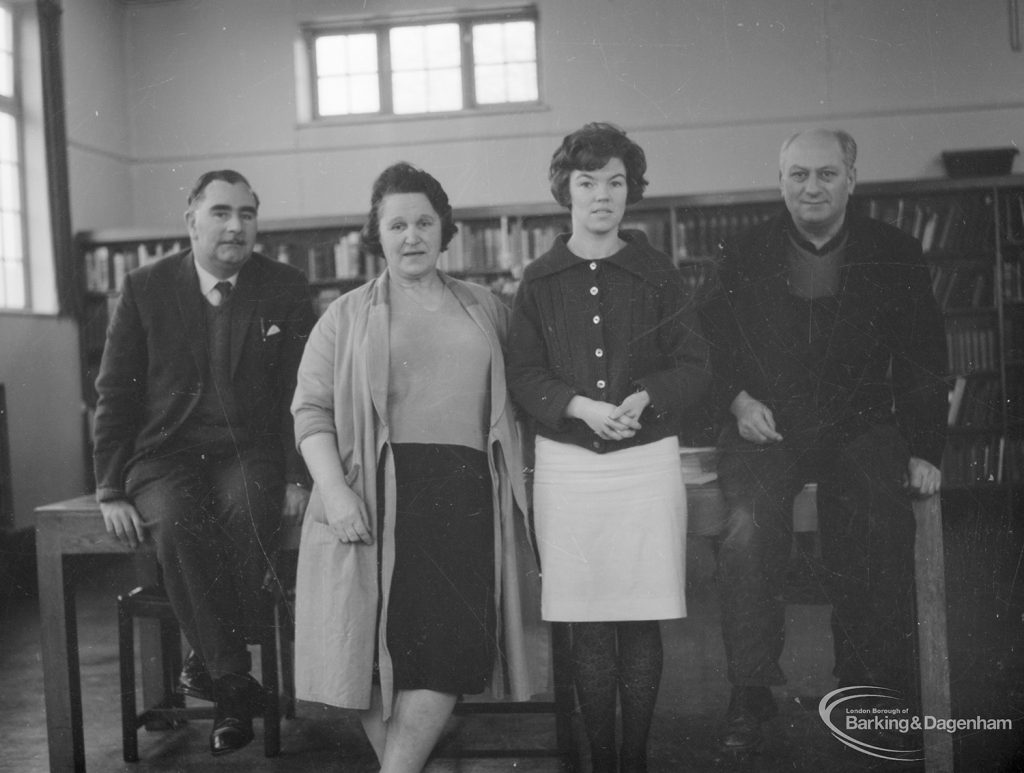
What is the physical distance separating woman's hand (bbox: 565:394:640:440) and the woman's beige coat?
19 cm

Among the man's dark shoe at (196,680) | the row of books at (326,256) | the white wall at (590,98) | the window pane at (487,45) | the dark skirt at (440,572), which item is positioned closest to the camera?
the dark skirt at (440,572)

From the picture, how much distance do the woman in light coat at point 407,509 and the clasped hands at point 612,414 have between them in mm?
202

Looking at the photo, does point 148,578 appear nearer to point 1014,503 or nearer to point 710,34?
point 710,34

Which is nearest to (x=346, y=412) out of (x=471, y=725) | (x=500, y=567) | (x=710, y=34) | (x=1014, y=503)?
(x=500, y=567)

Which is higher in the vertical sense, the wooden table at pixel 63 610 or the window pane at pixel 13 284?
the window pane at pixel 13 284

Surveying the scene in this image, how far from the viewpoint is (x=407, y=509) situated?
204cm

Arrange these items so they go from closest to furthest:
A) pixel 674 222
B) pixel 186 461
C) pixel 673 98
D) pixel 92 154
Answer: pixel 186 461 → pixel 92 154 → pixel 673 98 → pixel 674 222

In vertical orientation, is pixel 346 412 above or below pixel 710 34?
below

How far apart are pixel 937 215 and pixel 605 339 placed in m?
4.14

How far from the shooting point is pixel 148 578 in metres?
Result: 2.81

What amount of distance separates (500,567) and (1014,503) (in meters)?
3.46

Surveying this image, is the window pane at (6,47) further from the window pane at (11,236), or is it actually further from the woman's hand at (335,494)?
the woman's hand at (335,494)
